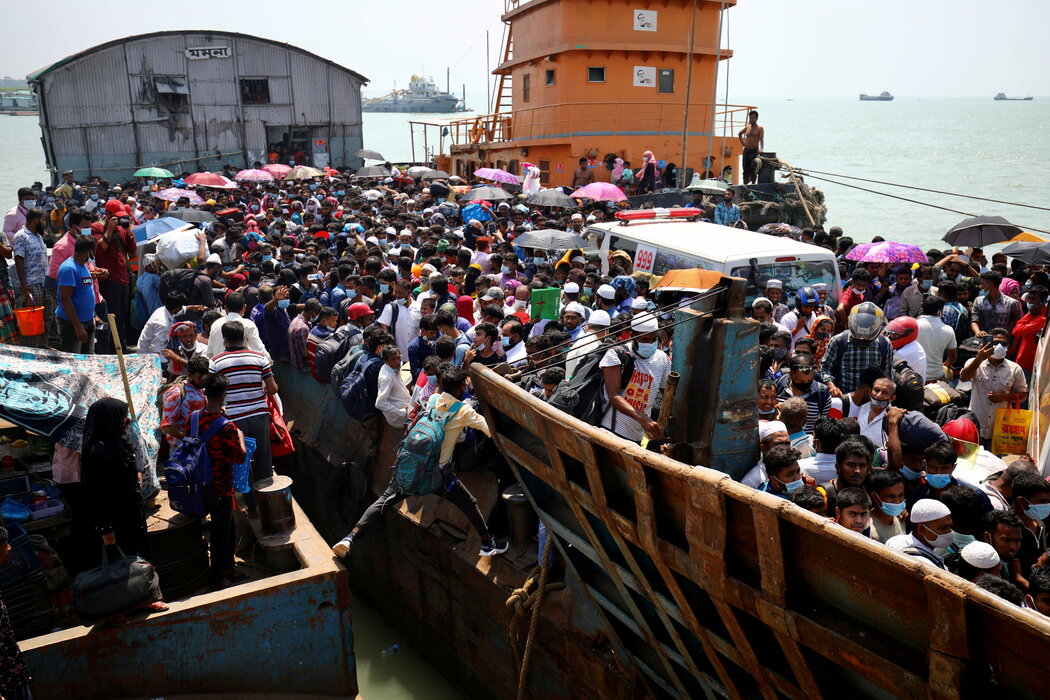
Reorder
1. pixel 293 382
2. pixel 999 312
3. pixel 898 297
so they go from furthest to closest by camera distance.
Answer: pixel 293 382 < pixel 898 297 < pixel 999 312

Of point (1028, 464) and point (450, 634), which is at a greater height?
point (1028, 464)

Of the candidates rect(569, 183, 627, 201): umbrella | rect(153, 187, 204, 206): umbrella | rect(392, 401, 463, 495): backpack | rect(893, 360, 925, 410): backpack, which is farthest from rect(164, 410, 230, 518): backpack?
rect(153, 187, 204, 206): umbrella

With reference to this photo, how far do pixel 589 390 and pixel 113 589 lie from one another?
3.18 m

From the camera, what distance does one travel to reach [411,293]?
354 inches

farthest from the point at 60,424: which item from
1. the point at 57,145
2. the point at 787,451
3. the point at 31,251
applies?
the point at 57,145

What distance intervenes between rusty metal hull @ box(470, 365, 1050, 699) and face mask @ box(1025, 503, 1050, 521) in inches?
62.8

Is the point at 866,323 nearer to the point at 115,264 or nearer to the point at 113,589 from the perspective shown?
the point at 113,589

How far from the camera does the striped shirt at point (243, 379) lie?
6.06 meters

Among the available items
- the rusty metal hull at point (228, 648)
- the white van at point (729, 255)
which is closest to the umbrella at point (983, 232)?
the white van at point (729, 255)

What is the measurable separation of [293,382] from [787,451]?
6.54 m

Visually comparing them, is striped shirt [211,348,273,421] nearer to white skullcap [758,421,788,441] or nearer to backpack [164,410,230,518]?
backpack [164,410,230,518]

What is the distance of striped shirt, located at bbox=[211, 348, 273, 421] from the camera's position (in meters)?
6.06

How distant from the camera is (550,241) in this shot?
36.2 ft

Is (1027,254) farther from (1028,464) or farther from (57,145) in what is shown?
(57,145)
